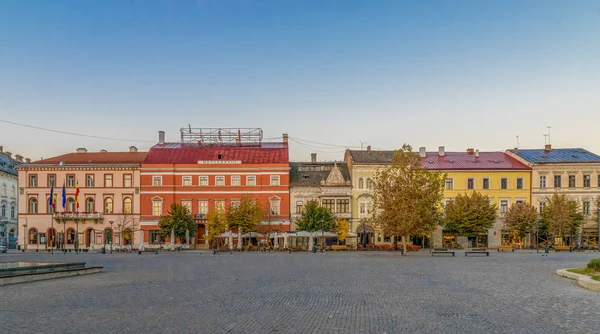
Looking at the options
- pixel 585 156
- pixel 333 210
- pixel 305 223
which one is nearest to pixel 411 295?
pixel 305 223

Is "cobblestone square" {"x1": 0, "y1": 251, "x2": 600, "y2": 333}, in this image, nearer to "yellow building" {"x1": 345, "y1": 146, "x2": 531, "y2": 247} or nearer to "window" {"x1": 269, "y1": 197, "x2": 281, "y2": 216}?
"window" {"x1": 269, "y1": 197, "x2": 281, "y2": 216}

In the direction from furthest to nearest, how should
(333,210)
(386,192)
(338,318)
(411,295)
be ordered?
(333,210) < (386,192) < (411,295) < (338,318)

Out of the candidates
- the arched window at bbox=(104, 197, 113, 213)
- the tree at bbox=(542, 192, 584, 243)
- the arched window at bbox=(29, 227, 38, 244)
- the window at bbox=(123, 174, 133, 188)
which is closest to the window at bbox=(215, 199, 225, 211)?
the window at bbox=(123, 174, 133, 188)

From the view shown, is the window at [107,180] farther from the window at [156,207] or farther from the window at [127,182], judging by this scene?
the window at [156,207]

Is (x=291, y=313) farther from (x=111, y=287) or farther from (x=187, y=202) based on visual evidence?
(x=187, y=202)

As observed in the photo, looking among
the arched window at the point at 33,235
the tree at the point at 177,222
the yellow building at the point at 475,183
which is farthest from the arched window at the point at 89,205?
the yellow building at the point at 475,183

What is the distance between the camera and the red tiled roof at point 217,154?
6856 centimetres

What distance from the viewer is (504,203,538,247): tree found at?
205ft

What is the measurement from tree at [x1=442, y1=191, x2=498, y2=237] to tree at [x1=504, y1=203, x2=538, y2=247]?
6.04ft

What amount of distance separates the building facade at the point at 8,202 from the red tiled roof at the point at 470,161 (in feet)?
179

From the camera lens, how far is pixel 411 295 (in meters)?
17.3

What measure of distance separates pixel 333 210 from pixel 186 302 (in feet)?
170

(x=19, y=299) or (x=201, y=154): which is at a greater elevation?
(x=201, y=154)

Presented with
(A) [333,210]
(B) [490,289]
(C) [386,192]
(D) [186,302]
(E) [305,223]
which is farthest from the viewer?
(A) [333,210]
